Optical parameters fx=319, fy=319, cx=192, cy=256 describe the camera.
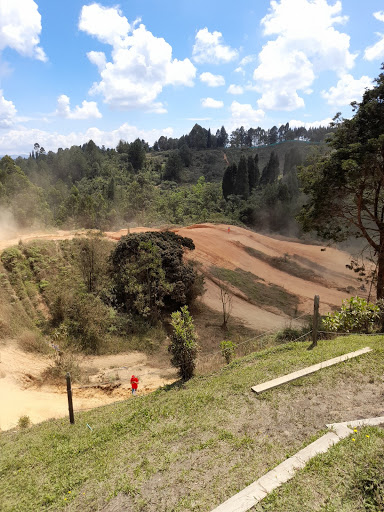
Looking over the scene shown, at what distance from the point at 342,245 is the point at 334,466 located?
3774 centimetres

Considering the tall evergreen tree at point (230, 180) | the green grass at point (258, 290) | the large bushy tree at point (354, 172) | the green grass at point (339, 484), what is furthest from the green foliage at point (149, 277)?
the tall evergreen tree at point (230, 180)

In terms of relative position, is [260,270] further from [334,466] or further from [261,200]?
[334,466]

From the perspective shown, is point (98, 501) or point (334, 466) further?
point (98, 501)

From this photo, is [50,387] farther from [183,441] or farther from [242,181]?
[242,181]

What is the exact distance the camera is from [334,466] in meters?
3.94

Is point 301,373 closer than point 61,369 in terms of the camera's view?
Yes

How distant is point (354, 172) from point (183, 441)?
1057cm

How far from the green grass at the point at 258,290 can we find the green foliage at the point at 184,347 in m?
14.2

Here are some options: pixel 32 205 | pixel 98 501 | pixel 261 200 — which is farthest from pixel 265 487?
pixel 261 200

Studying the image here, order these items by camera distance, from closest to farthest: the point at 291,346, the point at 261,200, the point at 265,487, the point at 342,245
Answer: the point at 265,487 < the point at 291,346 < the point at 342,245 < the point at 261,200

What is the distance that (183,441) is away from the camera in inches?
211

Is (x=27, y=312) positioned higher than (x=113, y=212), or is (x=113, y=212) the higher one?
(x=113, y=212)

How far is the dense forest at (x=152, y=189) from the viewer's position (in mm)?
34156

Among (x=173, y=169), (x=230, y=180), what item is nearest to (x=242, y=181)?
(x=230, y=180)
